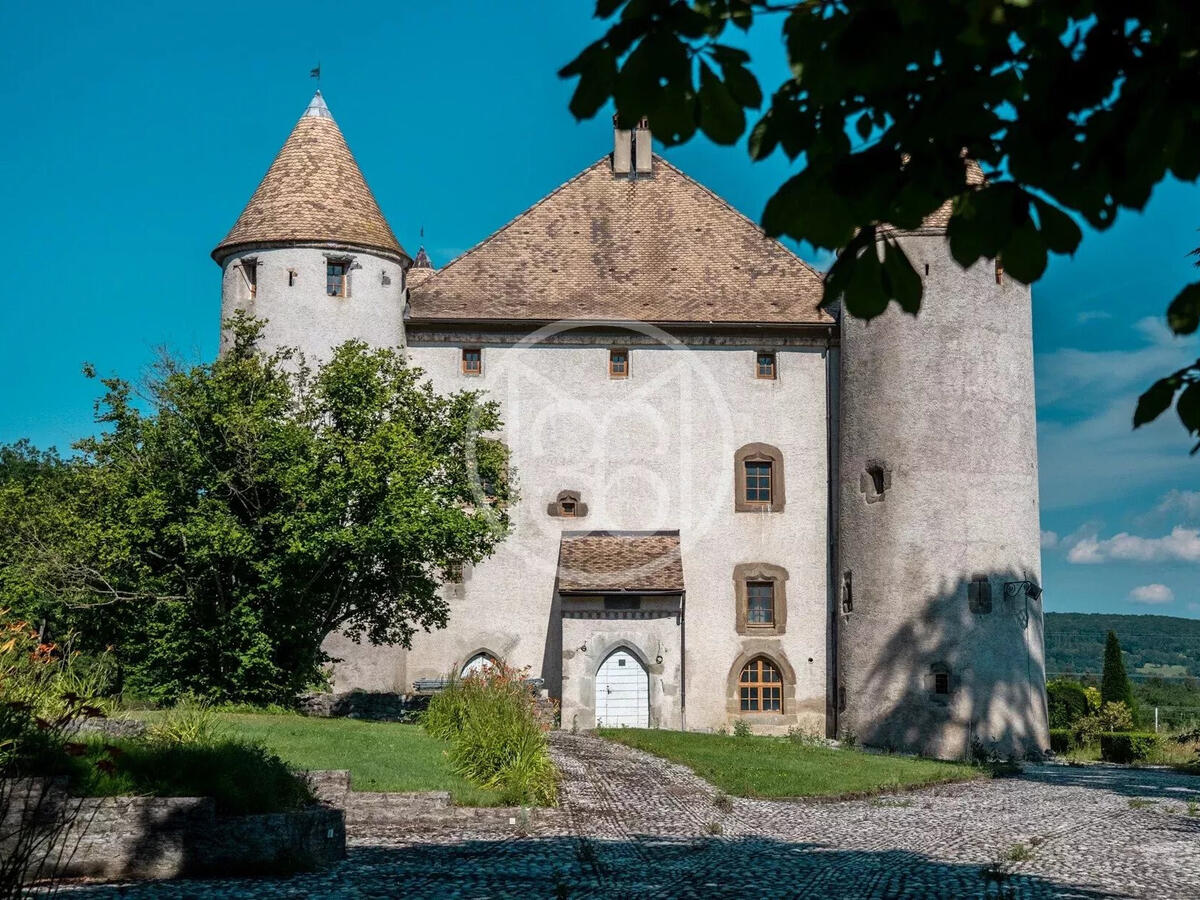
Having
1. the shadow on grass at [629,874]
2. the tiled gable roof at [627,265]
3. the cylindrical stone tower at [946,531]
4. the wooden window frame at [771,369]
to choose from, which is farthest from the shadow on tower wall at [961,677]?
the shadow on grass at [629,874]

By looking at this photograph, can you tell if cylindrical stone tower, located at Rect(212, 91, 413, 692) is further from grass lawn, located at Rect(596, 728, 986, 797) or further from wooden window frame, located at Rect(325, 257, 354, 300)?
grass lawn, located at Rect(596, 728, 986, 797)

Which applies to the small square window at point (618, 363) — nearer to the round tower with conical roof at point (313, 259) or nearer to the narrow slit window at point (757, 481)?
the narrow slit window at point (757, 481)

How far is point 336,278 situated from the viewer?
29641mm

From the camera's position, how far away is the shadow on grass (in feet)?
32.2

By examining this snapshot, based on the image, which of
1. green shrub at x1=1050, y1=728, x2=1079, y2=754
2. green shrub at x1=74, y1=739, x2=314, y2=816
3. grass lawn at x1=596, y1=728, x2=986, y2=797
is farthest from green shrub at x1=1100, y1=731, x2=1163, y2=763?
green shrub at x1=74, y1=739, x2=314, y2=816

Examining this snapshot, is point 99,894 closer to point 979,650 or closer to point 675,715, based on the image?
point 675,715

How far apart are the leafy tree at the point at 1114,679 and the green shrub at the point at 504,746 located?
2328cm

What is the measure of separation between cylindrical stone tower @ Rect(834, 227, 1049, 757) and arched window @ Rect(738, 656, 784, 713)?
1598 millimetres

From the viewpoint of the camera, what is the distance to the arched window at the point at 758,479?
101ft

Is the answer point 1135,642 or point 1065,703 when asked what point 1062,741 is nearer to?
point 1065,703

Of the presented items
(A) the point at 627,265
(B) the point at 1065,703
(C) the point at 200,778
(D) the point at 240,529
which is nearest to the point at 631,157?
(A) the point at 627,265

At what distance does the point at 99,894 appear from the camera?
9.29m

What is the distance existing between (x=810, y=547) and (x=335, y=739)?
16.0 m

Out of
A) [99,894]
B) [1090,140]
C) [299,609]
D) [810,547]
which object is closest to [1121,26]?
[1090,140]
